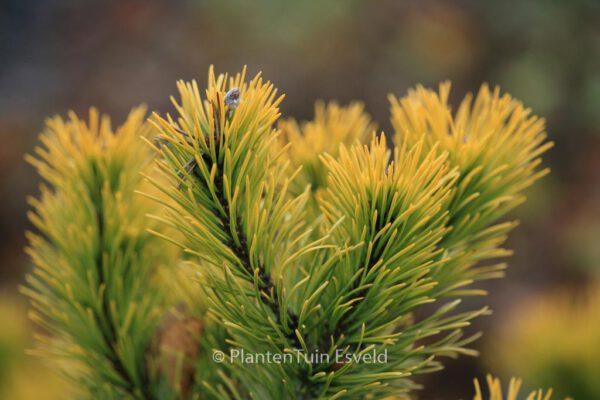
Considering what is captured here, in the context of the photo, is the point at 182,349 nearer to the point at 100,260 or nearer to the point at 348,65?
the point at 100,260

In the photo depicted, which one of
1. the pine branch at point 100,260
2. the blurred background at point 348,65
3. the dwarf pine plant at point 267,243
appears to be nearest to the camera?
the dwarf pine plant at point 267,243

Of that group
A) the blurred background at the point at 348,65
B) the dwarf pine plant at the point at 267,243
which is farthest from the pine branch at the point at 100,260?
the blurred background at the point at 348,65

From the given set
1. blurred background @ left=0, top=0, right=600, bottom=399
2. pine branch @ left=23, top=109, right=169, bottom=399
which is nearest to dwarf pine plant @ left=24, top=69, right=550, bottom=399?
pine branch @ left=23, top=109, right=169, bottom=399

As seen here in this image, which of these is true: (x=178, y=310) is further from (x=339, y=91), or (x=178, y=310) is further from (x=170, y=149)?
(x=339, y=91)

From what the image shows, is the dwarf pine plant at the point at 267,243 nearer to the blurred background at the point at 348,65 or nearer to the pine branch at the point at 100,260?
the pine branch at the point at 100,260

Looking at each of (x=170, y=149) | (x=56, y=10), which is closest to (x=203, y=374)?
(x=170, y=149)

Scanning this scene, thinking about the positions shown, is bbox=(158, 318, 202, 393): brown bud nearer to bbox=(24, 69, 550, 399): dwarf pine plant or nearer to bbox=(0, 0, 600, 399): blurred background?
bbox=(24, 69, 550, 399): dwarf pine plant
